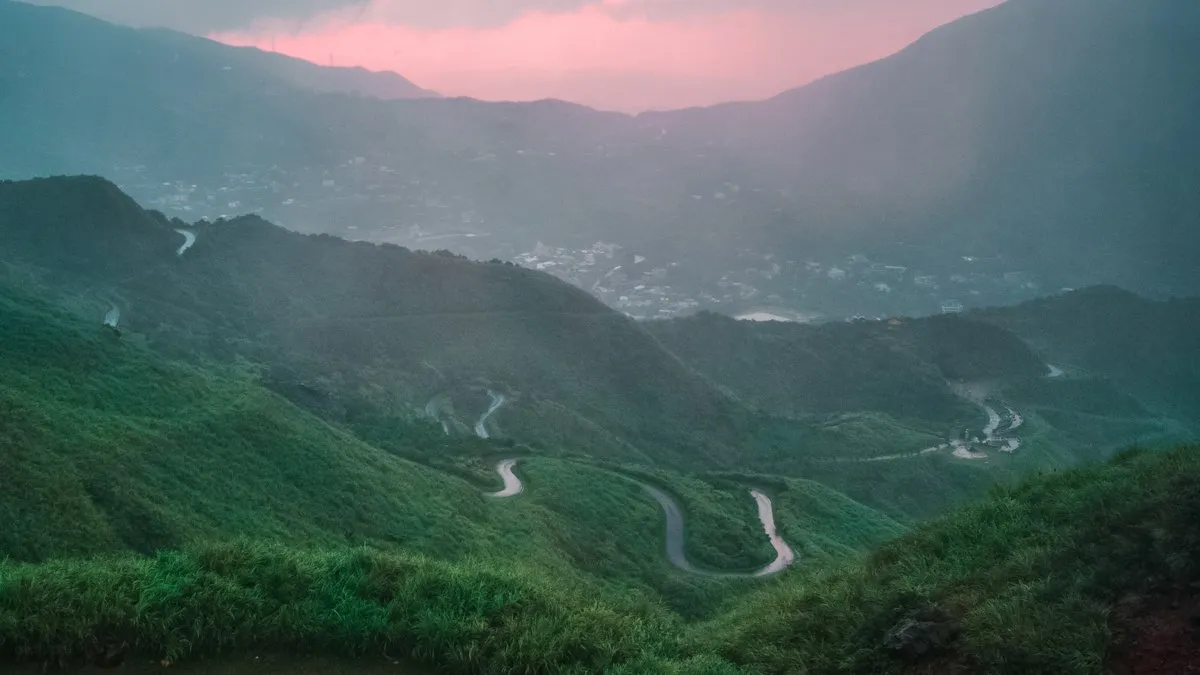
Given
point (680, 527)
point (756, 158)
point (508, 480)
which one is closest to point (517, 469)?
point (508, 480)

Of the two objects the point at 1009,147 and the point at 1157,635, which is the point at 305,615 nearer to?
the point at 1157,635

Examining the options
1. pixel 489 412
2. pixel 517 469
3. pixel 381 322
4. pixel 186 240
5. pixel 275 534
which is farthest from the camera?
pixel 186 240

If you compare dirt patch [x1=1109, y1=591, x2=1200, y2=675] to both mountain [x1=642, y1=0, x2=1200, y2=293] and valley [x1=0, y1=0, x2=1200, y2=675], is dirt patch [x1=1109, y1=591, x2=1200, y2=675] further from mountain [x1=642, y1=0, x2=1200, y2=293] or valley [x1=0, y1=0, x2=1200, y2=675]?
mountain [x1=642, y1=0, x2=1200, y2=293]

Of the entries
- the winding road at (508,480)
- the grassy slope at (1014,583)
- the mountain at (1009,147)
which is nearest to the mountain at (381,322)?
the winding road at (508,480)

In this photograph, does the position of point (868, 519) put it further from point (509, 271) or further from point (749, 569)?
point (509, 271)

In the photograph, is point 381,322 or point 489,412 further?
point 381,322

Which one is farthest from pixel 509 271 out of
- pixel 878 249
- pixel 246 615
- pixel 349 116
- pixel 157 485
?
pixel 349 116
